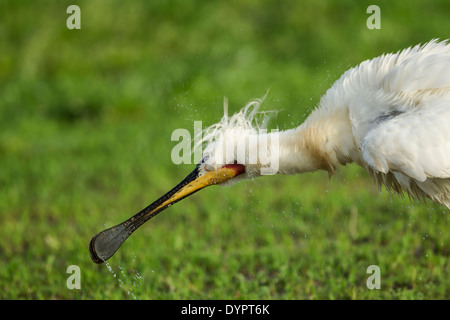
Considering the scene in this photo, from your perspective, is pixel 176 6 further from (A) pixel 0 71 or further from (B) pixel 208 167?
(B) pixel 208 167

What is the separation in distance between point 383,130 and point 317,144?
0.61 metres

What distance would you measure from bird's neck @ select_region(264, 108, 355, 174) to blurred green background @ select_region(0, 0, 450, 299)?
42.9 inches

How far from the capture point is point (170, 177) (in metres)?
7.56

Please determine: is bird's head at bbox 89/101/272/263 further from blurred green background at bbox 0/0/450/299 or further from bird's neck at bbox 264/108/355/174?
blurred green background at bbox 0/0/450/299

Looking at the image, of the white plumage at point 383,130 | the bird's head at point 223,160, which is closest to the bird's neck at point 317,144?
the white plumage at point 383,130

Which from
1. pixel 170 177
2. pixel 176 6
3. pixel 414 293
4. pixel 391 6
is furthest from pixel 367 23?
pixel 414 293

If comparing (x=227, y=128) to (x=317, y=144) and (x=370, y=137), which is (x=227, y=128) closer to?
(x=317, y=144)

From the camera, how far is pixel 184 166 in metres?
7.84

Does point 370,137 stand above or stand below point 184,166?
below

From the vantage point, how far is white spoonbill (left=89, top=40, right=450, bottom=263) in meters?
3.65

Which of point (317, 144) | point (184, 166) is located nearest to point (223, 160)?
point (317, 144)

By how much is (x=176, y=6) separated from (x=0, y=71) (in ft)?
10.2

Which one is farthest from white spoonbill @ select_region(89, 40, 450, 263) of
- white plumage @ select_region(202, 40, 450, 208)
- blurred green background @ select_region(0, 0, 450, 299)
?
blurred green background @ select_region(0, 0, 450, 299)

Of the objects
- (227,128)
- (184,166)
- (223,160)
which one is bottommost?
(223,160)
